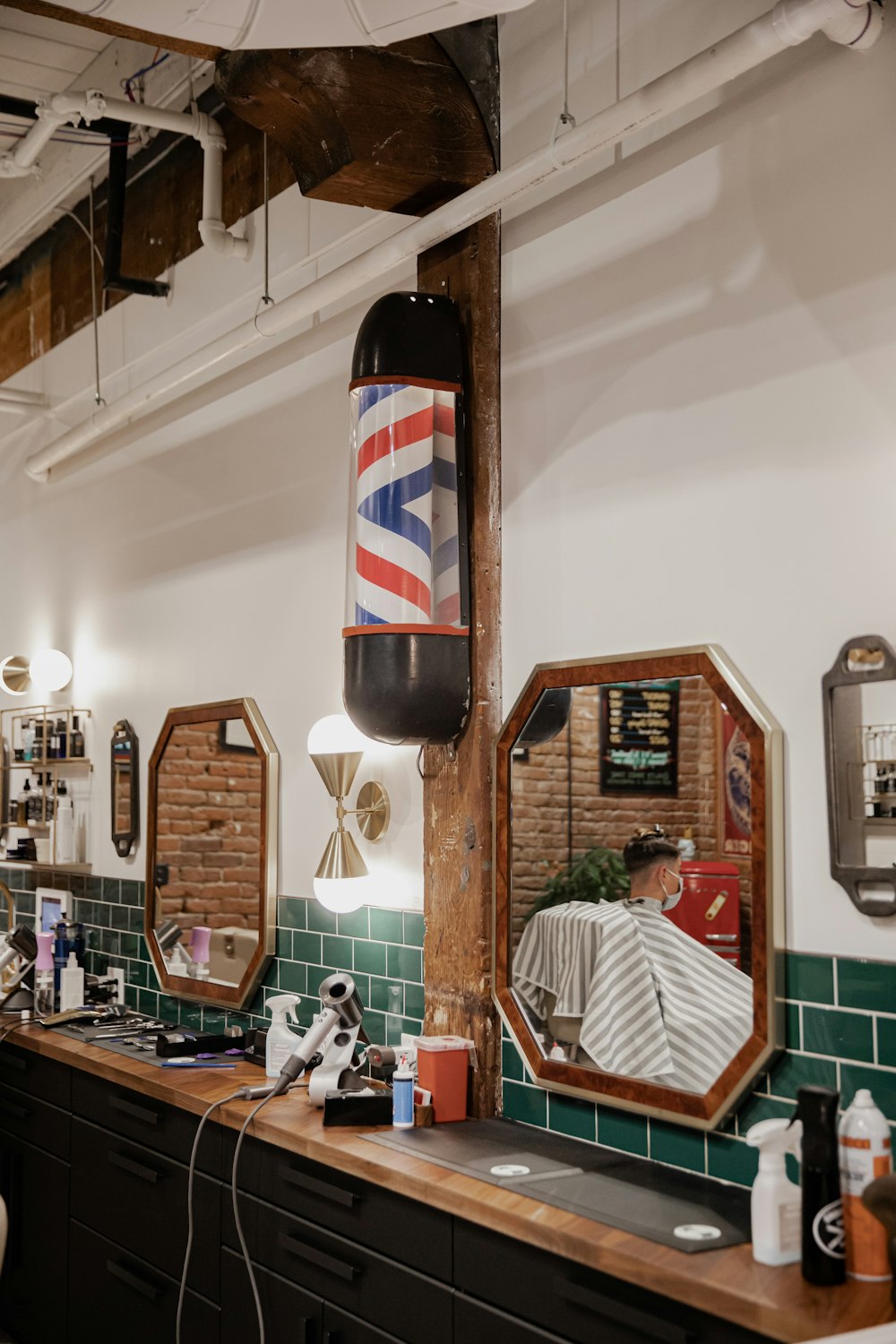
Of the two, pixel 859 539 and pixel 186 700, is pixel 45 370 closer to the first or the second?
pixel 186 700

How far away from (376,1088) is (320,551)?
1.62m

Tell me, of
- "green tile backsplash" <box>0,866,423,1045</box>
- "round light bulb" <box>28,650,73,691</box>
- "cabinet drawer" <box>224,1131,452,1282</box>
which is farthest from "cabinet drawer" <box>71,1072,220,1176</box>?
"round light bulb" <box>28,650,73,691</box>

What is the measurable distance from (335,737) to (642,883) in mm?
1175

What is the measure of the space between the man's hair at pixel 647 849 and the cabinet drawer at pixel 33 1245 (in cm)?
242

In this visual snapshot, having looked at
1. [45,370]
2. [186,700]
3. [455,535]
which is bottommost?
[186,700]

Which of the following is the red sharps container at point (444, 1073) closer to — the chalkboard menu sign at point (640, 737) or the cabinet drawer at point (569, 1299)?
the cabinet drawer at point (569, 1299)

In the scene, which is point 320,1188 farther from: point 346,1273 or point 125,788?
point 125,788

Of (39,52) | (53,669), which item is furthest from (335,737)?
(39,52)

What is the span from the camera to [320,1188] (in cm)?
292

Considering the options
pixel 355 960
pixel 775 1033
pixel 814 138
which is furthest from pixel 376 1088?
pixel 814 138

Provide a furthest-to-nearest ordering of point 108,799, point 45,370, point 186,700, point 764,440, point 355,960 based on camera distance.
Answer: point 45,370, point 108,799, point 186,700, point 355,960, point 764,440

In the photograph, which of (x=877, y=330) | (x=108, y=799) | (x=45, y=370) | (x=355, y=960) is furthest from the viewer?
(x=45, y=370)

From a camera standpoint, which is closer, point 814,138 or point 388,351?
point 814,138

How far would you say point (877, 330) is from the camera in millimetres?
2387
